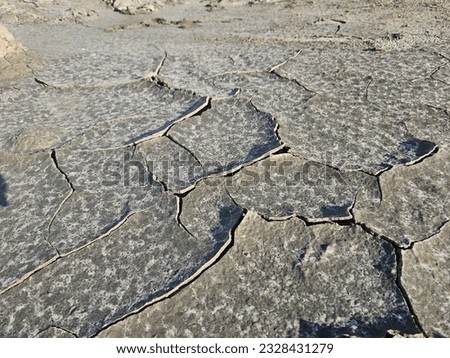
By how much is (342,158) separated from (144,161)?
924 mm

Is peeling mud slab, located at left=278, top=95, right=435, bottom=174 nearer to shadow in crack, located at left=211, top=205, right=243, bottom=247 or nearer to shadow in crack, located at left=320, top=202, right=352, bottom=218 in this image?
shadow in crack, located at left=320, top=202, right=352, bottom=218

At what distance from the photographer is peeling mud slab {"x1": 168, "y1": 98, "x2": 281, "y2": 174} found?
6.58 feet

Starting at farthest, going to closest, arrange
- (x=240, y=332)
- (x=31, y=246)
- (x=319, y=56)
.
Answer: (x=319, y=56) → (x=31, y=246) → (x=240, y=332)

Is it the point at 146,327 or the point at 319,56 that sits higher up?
the point at 319,56

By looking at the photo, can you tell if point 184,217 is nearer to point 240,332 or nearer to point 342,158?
point 240,332

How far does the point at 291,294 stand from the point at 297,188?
0.54 meters

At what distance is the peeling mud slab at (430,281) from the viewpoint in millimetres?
1295

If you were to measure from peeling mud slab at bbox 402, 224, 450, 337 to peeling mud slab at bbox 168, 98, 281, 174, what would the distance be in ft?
2.64

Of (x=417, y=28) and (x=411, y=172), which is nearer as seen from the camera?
(x=411, y=172)

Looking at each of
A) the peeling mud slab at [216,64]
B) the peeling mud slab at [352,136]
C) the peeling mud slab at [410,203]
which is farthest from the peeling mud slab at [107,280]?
the peeling mud slab at [216,64]

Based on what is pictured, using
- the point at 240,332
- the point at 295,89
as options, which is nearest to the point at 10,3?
the point at 295,89

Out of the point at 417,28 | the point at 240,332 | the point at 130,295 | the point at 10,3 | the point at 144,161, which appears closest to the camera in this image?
the point at 240,332

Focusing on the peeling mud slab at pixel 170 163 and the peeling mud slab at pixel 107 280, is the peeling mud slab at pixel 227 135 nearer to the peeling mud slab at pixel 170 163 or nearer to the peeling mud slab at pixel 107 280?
the peeling mud slab at pixel 170 163

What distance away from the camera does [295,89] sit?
253 cm
